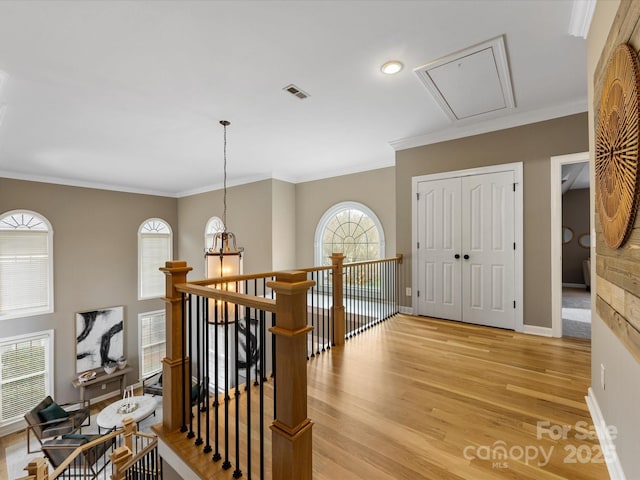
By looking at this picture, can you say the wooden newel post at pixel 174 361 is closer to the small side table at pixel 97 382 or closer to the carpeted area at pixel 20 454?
the carpeted area at pixel 20 454

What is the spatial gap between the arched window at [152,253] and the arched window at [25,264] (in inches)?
70.2

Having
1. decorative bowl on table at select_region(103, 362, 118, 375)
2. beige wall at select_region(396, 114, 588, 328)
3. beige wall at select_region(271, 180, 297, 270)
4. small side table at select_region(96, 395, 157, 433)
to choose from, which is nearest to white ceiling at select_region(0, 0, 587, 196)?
beige wall at select_region(396, 114, 588, 328)

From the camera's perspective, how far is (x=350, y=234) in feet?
18.5

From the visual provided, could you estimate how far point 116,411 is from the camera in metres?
5.25

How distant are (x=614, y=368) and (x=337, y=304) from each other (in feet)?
7.08

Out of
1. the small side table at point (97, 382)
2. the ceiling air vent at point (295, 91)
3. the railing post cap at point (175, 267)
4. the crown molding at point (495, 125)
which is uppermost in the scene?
the ceiling air vent at point (295, 91)

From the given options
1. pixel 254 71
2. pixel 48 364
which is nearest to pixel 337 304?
pixel 254 71

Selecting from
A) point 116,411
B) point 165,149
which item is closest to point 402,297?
point 165,149

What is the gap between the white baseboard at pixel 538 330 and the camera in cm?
316

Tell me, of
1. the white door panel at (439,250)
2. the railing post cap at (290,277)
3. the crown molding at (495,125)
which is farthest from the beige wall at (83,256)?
the railing post cap at (290,277)

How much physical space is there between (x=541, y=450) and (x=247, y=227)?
5.72 m

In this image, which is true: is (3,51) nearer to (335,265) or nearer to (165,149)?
(165,149)

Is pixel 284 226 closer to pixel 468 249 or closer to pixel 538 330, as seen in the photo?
pixel 468 249

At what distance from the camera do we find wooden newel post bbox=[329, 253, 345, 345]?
3066mm
